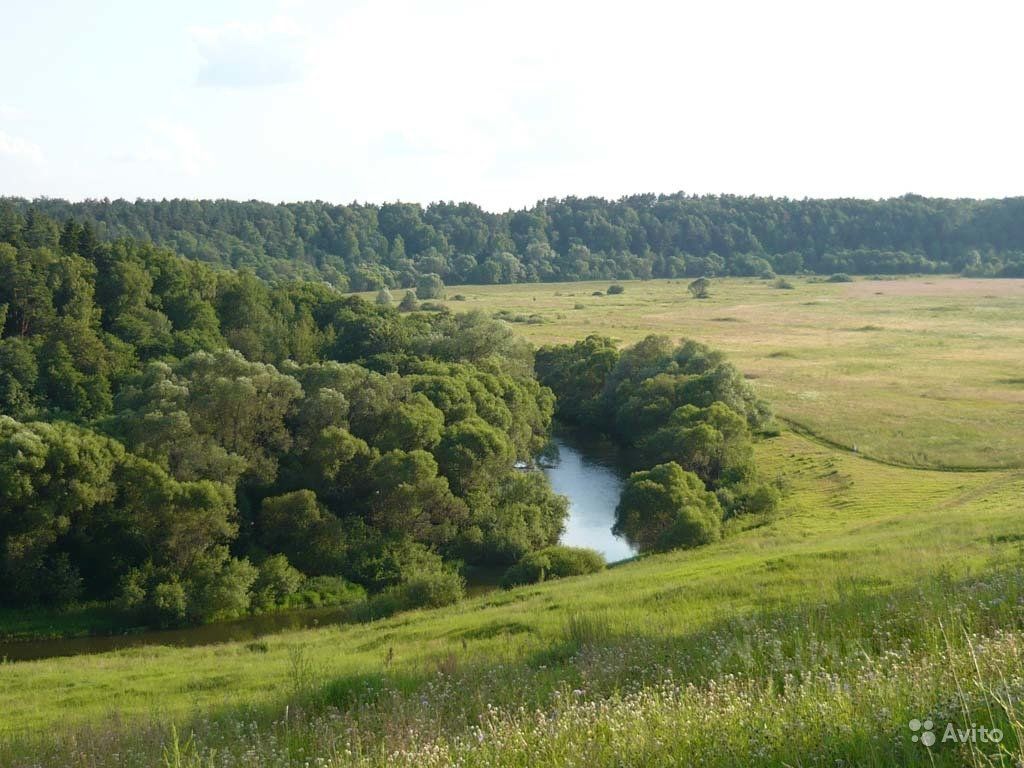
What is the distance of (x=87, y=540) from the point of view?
1599 inches

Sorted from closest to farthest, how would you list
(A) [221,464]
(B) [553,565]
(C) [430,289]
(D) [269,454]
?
(B) [553,565] → (A) [221,464] → (D) [269,454] → (C) [430,289]

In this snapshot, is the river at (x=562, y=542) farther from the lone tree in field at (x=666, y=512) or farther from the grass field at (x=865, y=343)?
the grass field at (x=865, y=343)

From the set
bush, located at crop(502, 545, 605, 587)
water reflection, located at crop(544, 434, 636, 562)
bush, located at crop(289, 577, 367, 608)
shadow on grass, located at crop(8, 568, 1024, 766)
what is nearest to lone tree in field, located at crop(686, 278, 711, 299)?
water reflection, located at crop(544, 434, 636, 562)

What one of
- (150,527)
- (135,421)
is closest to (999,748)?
(150,527)

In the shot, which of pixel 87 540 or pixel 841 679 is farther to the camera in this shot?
pixel 87 540

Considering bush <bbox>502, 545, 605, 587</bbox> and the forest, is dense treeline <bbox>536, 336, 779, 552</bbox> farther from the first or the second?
bush <bbox>502, 545, 605, 587</bbox>

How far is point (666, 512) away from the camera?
45000 mm

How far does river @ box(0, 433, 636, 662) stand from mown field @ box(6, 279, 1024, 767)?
13.0 ft

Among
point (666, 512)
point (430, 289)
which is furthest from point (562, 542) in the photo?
point (430, 289)

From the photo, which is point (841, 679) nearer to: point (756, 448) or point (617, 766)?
point (617, 766)

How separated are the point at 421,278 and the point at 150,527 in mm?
144580

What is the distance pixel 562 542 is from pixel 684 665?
36053 mm

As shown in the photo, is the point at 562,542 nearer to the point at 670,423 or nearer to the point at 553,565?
the point at 553,565

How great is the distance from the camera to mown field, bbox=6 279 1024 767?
7.65 metres
